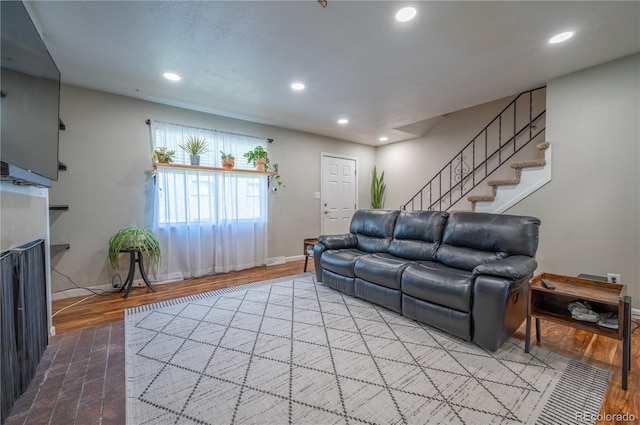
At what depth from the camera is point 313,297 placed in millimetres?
3021

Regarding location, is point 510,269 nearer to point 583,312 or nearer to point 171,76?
point 583,312

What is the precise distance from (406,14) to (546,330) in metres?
2.81

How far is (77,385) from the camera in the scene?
1612 millimetres

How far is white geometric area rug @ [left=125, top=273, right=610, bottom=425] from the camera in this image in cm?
136

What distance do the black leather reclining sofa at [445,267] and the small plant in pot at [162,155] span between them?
7.59ft

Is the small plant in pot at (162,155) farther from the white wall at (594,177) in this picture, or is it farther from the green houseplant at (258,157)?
the white wall at (594,177)

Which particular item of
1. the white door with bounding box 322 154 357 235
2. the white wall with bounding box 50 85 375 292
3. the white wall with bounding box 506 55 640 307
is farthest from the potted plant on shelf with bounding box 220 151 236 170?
the white wall with bounding box 506 55 640 307

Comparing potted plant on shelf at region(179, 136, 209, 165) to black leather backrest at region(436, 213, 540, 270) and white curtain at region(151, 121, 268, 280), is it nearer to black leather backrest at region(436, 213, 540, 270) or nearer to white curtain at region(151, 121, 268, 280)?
white curtain at region(151, 121, 268, 280)

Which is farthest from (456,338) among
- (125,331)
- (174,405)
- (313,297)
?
(125,331)

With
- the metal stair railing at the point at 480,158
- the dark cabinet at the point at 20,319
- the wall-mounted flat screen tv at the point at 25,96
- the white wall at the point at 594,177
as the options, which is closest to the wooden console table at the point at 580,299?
the white wall at the point at 594,177

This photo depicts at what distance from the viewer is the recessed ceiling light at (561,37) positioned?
2159mm

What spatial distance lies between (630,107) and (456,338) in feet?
9.20

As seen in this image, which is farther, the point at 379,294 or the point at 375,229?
the point at 375,229

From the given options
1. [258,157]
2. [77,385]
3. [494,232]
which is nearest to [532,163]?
[494,232]
